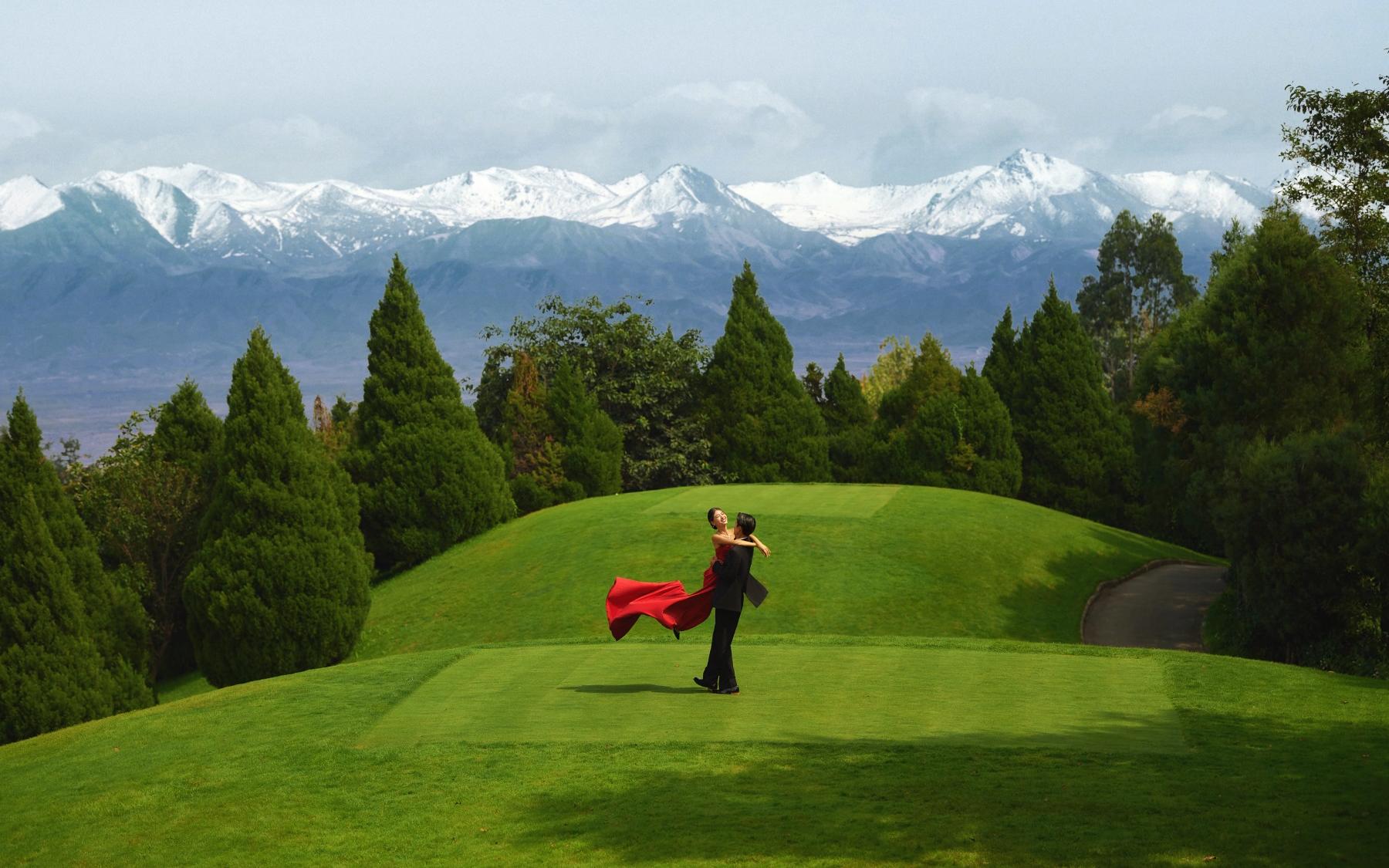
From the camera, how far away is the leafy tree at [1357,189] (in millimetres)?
26094

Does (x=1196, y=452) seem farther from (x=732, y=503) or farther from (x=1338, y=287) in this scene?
(x=732, y=503)

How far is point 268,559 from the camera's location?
2853 cm

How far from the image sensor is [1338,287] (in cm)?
3731

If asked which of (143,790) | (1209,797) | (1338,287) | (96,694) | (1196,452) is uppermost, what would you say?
(1338,287)

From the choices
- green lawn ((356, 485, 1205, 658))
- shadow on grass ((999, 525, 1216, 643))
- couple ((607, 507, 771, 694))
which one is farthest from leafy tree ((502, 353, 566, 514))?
couple ((607, 507, 771, 694))

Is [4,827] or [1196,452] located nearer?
[4,827]

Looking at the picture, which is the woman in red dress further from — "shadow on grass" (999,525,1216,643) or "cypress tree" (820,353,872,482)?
"cypress tree" (820,353,872,482)

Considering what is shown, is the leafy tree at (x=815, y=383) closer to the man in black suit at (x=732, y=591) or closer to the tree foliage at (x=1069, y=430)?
the tree foliage at (x=1069, y=430)

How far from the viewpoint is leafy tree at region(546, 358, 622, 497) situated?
176ft

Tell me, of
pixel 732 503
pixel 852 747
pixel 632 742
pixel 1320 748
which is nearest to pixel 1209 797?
pixel 1320 748

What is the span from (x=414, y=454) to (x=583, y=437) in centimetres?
1175

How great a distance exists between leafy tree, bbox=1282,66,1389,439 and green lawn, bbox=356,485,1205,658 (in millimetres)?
11368

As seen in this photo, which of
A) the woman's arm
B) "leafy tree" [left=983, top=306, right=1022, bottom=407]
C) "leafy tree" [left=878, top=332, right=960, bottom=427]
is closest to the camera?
the woman's arm

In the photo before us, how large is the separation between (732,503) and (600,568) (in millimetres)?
6488
